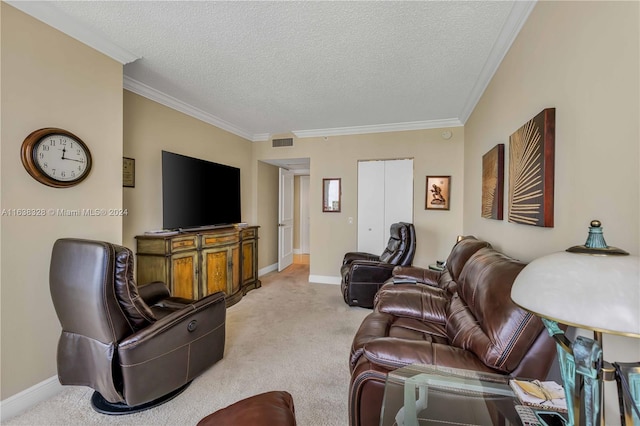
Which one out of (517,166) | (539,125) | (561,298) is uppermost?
(539,125)

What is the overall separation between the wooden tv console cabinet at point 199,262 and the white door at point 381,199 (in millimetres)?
1945

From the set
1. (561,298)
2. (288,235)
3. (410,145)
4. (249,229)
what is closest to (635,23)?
(561,298)

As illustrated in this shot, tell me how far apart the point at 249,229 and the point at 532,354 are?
3.85 metres

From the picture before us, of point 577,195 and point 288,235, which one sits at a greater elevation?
point 577,195

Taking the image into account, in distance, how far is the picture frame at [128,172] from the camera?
2.95m

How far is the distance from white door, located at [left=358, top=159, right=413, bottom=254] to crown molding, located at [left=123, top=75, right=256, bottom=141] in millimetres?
2280

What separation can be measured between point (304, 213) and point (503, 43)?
5.95 meters

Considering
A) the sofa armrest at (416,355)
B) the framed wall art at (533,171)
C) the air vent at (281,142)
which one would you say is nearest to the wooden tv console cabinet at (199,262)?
the air vent at (281,142)

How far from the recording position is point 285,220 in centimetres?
602

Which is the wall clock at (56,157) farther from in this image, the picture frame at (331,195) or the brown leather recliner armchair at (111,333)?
the picture frame at (331,195)

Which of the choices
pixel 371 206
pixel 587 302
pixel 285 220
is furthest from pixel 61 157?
pixel 285 220

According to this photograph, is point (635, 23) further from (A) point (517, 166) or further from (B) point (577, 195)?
(A) point (517, 166)

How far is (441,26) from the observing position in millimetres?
2045

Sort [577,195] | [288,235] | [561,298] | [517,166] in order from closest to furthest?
1. [561,298]
2. [577,195]
3. [517,166]
4. [288,235]
